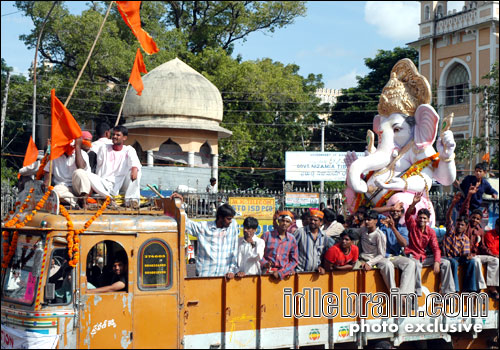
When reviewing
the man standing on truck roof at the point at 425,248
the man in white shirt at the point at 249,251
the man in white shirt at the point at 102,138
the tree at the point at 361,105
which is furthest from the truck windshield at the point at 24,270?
the tree at the point at 361,105

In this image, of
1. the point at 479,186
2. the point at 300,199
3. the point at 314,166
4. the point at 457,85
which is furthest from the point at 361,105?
the point at 479,186

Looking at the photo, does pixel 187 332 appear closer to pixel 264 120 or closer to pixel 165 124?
pixel 165 124

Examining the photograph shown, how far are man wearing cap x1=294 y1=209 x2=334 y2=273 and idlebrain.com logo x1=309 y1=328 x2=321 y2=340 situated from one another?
721 mm

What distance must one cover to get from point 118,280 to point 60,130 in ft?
6.07

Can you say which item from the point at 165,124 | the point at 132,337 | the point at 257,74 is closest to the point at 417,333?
the point at 132,337

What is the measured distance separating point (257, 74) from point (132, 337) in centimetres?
2896

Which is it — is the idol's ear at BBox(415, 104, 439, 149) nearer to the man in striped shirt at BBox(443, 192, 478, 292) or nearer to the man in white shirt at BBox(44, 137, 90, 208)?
the man in striped shirt at BBox(443, 192, 478, 292)

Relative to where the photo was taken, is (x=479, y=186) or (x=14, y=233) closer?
(x=14, y=233)

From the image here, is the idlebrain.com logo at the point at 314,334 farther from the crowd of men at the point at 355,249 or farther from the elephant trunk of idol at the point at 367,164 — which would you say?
the elephant trunk of idol at the point at 367,164

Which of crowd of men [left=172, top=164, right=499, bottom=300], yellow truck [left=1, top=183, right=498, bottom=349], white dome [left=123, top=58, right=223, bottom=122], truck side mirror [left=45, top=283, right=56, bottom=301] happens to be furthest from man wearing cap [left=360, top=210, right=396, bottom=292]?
white dome [left=123, top=58, right=223, bottom=122]

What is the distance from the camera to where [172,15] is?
39031 millimetres

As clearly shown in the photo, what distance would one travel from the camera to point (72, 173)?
8.32 metres

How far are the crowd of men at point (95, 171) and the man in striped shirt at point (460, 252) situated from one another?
4.37m

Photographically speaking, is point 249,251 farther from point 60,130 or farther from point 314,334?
point 60,130
